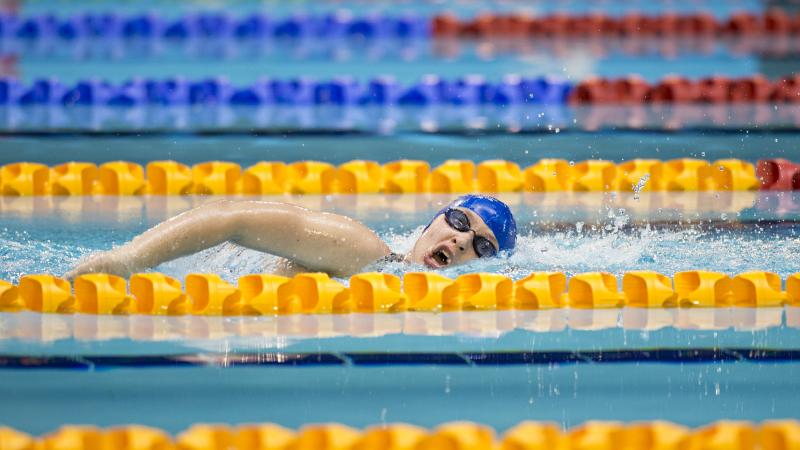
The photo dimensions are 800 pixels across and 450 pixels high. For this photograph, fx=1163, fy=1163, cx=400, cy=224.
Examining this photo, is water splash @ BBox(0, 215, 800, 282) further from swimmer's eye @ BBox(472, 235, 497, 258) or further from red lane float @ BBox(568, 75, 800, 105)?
red lane float @ BBox(568, 75, 800, 105)

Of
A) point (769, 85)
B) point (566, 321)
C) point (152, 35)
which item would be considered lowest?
point (566, 321)

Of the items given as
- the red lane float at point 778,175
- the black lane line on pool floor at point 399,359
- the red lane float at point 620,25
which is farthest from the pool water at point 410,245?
the red lane float at point 620,25

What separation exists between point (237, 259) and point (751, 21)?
542cm

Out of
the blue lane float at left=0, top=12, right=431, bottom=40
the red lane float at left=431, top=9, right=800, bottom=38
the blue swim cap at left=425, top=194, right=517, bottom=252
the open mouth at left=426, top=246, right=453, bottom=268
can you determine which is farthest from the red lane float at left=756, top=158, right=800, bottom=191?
the blue lane float at left=0, top=12, right=431, bottom=40

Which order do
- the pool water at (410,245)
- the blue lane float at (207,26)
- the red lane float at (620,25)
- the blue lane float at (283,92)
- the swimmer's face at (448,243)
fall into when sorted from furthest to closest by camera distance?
the red lane float at (620,25), the blue lane float at (207,26), the blue lane float at (283,92), the swimmer's face at (448,243), the pool water at (410,245)

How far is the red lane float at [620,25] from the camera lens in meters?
7.99

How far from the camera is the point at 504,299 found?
3357 millimetres

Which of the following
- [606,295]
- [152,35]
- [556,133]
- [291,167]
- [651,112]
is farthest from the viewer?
[152,35]

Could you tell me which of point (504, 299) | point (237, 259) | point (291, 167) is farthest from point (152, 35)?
point (504, 299)

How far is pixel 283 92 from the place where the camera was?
20.6ft

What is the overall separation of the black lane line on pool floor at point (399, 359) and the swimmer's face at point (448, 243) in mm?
603

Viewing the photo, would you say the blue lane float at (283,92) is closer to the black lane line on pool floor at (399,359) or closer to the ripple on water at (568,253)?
the ripple on water at (568,253)

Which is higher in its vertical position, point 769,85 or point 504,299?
point 769,85

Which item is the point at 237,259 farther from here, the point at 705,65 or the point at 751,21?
the point at 751,21
